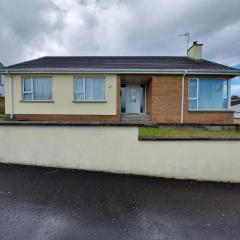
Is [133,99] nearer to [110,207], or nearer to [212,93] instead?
[212,93]

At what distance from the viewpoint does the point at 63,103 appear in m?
12.4

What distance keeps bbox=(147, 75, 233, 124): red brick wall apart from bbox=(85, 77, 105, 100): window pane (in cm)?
296

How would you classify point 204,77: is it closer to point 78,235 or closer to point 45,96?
point 45,96

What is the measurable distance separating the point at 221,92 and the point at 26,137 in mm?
11210

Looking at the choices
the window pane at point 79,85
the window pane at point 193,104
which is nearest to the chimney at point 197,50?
the window pane at point 193,104

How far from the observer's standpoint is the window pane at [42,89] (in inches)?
489

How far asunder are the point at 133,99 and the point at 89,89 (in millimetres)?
3732

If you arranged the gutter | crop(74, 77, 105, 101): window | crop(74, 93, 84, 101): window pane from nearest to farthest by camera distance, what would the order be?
the gutter → crop(74, 77, 105, 101): window → crop(74, 93, 84, 101): window pane

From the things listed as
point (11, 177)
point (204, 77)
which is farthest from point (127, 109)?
point (11, 177)

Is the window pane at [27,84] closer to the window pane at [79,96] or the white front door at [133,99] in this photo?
the window pane at [79,96]

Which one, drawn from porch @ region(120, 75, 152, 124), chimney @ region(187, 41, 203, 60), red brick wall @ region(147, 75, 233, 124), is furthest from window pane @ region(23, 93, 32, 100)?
chimney @ region(187, 41, 203, 60)

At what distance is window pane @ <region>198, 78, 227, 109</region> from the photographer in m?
12.6

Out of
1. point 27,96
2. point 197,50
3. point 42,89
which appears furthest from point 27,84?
point 197,50

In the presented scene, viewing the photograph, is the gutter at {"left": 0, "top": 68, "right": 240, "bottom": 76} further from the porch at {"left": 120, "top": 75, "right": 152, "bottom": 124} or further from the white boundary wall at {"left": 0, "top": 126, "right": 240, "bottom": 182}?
the white boundary wall at {"left": 0, "top": 126, "right": 240, "bottom": 182}
